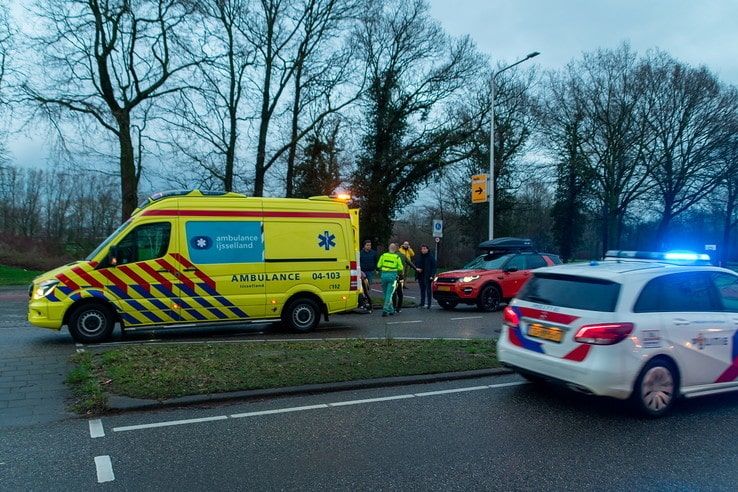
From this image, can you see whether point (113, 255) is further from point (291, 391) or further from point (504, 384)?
point (504, 384)

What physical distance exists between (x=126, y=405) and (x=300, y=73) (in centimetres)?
2306

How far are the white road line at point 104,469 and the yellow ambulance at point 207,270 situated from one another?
5661mm

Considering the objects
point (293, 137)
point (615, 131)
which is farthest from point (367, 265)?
point (615, 131)

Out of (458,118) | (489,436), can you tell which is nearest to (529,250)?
(489,436)

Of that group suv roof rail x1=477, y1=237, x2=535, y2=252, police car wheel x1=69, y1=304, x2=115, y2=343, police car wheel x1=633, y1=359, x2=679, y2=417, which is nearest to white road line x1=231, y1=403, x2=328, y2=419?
police car wheel x1=633, y1=359, x2=679, y2=417

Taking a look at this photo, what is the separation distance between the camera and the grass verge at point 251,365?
20.2ft

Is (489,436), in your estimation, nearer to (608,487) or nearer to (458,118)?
(608,487)

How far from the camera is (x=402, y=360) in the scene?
7.62 metres

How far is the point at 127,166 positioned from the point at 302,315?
14.2 m

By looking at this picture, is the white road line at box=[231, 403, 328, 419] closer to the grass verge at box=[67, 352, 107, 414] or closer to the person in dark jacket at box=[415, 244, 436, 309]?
the grass verge at box=[67, 352, 107, 414]

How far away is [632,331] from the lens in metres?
5.29

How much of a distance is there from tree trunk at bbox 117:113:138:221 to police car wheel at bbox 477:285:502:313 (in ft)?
47.4

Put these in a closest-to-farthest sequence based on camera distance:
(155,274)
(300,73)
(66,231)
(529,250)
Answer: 1. (155,274)
2. (529,250)
3. (300,73)
4. (66,231)

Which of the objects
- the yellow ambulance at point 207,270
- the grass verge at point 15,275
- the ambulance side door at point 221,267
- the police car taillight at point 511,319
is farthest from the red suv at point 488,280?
the grass verge at point 15,275
